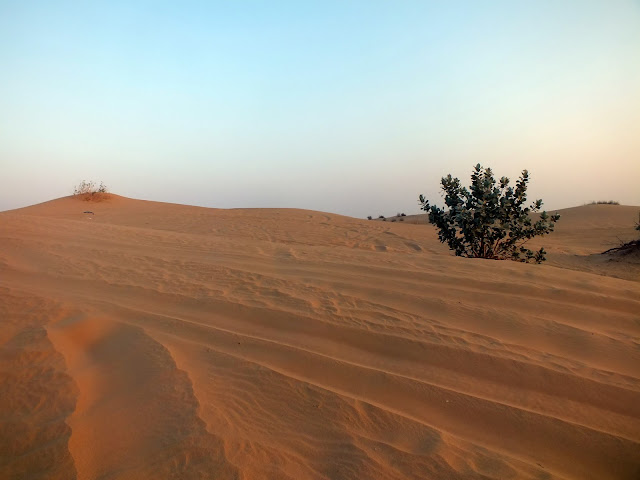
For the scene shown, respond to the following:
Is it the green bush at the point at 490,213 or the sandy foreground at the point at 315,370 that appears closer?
the sandy foreground at the point at 315,370

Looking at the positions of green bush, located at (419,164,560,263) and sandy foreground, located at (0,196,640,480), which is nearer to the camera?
sandy foreground, located at (0,196,640,480)

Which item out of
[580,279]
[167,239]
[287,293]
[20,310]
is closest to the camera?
[20,310]

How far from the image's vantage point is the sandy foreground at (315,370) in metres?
2.47

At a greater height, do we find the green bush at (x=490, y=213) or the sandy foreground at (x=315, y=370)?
the green bush at (x=490, y=213)

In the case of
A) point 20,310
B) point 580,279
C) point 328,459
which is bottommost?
point 328,459

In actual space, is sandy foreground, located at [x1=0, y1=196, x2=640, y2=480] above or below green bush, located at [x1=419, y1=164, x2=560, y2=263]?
below

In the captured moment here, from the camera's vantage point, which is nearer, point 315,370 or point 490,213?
point 315,370

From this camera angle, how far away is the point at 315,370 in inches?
136

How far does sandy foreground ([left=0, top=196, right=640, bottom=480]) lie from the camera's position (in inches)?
97.1

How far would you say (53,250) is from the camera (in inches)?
285

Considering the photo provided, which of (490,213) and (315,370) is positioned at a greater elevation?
(490,213)

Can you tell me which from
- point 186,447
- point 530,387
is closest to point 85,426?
point 186,447

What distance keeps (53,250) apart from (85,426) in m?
5.42

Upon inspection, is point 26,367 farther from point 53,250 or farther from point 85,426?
point 53,250
